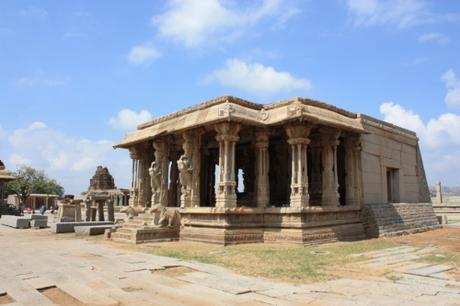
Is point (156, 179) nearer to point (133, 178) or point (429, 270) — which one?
point (133, 178)

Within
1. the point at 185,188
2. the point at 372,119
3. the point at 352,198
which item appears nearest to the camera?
the point at 185,188

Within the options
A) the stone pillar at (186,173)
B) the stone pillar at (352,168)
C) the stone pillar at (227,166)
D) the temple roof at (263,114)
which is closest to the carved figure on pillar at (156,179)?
the temple roof at (263,114)

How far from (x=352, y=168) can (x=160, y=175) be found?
8300 millimetres

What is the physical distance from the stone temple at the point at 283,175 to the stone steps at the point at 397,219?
59 millimetres

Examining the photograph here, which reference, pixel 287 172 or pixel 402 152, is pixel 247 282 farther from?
pixel 402 152

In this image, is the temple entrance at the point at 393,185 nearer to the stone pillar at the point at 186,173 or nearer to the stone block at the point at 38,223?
the stone pillar at the point at 186,173

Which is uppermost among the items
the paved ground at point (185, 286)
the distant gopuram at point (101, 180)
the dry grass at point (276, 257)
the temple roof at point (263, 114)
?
the temple roof at point (263, 114)

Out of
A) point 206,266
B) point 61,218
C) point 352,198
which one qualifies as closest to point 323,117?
point 352,198

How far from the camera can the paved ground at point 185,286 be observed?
5.52m

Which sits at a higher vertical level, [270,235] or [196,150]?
[196,150]

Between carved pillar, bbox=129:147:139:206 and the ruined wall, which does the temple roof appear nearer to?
the ruined wall

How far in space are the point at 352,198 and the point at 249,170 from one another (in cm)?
702

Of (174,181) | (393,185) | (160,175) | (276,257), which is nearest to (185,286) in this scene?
(276,257)

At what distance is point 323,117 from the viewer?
13.7 m
